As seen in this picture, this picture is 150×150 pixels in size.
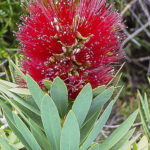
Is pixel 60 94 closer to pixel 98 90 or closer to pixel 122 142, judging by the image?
pixel 98 90

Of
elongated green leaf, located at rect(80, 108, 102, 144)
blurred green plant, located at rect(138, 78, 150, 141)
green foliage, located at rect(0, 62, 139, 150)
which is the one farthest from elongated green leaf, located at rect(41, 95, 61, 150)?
blurred green plant, located at rect(138, 78, 150, 141)

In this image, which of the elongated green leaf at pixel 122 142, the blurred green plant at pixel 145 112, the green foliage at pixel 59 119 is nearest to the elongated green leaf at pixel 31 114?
the green foliage at pixel 59 119

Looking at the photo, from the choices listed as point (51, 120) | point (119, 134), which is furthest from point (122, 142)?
point (51, 120)

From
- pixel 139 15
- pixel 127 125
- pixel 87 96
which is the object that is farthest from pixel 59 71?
pixel 139 15

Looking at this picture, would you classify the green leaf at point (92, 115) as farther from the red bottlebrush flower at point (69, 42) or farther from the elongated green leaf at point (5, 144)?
the elongated green leaf at point (5, 144)

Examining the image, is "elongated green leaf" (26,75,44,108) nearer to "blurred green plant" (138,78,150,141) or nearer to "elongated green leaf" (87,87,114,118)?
"elongated green leaf" (87,87,114,118)

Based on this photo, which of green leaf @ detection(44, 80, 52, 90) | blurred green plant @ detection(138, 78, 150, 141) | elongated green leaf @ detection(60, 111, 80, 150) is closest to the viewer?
elongated green leaf @ detection(60, 111, 80, 150)
